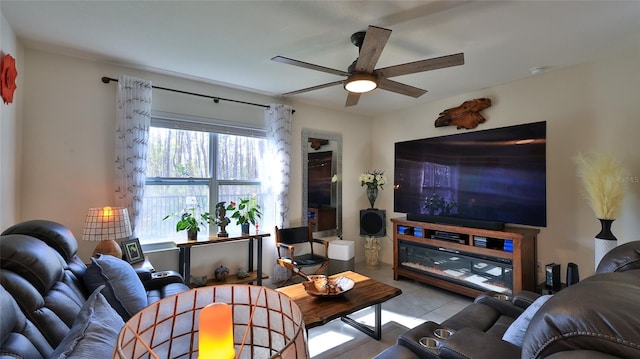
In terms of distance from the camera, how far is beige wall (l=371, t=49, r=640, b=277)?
2.50 meters

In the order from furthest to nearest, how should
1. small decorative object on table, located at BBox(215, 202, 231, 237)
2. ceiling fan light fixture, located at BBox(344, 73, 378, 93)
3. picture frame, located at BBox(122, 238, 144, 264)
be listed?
small decorative object on table, located at BBox(215, 202, 231, 237)
picture frame, located at BBox(122, 238, 144, 264)
ceiling fan light fixture, located at BBox(344, 73, 378, 93)

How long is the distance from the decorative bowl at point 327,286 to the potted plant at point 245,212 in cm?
125

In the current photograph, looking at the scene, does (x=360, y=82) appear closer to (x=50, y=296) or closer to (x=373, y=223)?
(x=50, y=296)

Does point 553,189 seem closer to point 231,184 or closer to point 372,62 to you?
point 372,62

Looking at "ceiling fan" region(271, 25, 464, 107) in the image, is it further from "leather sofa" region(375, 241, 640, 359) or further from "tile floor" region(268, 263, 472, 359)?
"tile floor" region(268, 263, 472, 359)

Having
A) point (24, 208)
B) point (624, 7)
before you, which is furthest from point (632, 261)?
point (24, 208)

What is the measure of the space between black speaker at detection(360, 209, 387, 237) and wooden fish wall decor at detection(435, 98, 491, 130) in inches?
61.3

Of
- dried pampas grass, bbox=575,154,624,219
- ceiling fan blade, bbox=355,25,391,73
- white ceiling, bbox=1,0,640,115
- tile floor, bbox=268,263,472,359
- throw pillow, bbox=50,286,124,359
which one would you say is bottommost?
tile floor, bbox=268,263,472,359

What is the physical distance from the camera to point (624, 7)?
182 cm

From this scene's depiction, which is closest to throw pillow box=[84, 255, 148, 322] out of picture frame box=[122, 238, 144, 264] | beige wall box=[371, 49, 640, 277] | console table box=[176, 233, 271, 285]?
picture frame box=[122, 238, 144, 264]

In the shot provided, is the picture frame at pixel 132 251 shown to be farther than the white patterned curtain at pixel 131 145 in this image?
No

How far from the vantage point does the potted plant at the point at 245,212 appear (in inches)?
131

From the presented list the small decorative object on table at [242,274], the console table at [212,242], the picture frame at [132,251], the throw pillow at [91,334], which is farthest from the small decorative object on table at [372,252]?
the throw pillow at [91,334]

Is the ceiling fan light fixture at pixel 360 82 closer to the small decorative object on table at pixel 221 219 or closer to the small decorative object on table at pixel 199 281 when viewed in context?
the small decorative object on table at pixel 221 219
